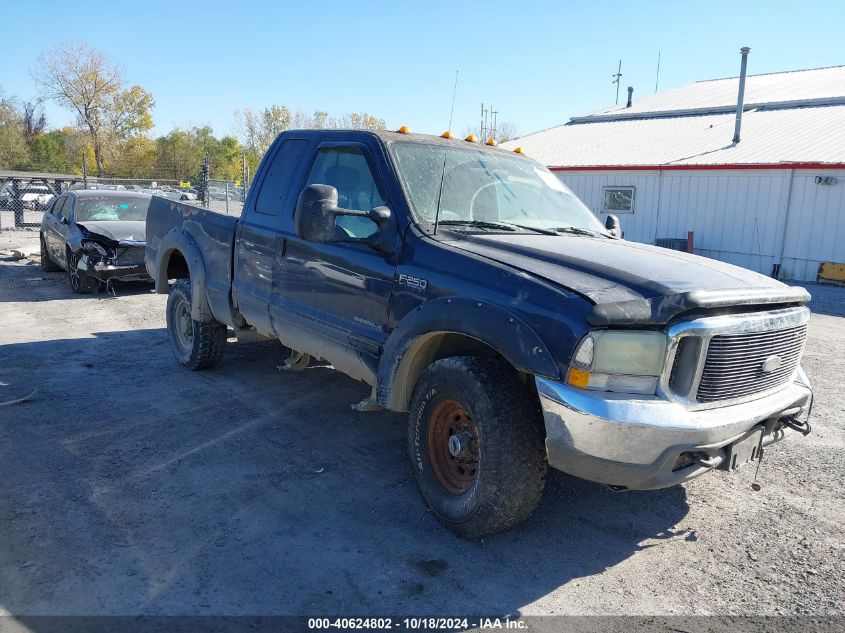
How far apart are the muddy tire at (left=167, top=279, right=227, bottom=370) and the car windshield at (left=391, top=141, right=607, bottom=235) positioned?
2.84 metres

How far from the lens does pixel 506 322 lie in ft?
9.81

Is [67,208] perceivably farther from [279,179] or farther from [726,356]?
[726,356]

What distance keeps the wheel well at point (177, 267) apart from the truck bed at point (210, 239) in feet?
0.44

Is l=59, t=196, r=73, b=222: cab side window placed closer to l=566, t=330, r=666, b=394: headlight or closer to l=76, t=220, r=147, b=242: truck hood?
l=76, t=220, r=147, b=242: truck hood

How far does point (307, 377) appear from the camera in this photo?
6.16 meters

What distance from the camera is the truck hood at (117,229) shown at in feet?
33.8

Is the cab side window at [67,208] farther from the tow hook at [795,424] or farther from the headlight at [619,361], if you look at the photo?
the tow hook at [795,424]

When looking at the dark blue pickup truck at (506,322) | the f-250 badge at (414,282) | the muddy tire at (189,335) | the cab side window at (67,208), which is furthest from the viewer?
the cab side window at (67,208)

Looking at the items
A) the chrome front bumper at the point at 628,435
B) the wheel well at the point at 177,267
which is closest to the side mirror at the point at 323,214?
the chrome front bumper at the point at 628,435

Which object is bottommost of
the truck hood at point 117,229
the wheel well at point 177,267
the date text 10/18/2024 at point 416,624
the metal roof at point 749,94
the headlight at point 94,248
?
the date text 10/18/2024 at point 416,624

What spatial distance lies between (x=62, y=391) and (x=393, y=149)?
12.0 ft

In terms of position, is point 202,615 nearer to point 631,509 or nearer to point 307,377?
point 631,509

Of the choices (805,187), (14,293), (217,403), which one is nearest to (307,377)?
(217,403)

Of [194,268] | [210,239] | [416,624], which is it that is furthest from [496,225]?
[194,268]
